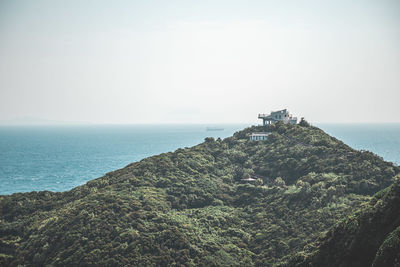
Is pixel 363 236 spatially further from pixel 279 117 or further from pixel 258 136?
pixel 279 117

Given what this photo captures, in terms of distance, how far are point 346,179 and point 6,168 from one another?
122m

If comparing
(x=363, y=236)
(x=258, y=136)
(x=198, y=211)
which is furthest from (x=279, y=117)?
(x=363, y=236)

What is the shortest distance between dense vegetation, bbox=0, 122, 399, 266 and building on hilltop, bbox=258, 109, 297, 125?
72.0 feet

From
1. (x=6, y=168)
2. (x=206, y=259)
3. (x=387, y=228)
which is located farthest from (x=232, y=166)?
(x=6, y=168)

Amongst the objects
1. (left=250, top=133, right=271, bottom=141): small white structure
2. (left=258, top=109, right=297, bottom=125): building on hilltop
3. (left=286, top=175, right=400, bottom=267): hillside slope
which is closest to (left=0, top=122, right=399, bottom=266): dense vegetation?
(left=286, top=175, right=400, bottom=267): hillside slope

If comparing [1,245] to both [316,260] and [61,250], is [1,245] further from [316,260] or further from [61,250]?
[316,260]

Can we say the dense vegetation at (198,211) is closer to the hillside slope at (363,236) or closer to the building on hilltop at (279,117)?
the hillside slope at (363,236)

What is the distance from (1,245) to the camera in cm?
4528

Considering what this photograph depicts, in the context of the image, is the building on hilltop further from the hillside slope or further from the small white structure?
the hillside slope

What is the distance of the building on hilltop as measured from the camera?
93.1 m

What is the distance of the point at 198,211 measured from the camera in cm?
5238

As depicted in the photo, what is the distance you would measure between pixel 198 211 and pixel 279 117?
5123 centimetres

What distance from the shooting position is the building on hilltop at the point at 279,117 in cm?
9306

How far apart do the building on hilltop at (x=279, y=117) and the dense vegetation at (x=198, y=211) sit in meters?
21.9
